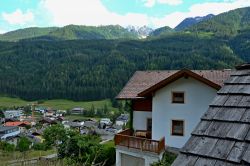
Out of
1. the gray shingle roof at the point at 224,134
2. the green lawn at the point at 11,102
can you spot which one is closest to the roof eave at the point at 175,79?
the gray shingle roof at the point at 224,134

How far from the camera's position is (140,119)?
2298 centimetres

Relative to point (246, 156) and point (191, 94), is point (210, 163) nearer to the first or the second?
point (246, 156)

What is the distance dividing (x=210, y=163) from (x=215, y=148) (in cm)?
14

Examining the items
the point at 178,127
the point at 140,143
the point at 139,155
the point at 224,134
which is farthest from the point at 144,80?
the point at 224,134

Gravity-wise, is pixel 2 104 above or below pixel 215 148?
below

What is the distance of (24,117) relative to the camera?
154m

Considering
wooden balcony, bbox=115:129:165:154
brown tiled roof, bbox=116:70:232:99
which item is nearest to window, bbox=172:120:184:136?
wooden balcony, bbox=115:129:165:154

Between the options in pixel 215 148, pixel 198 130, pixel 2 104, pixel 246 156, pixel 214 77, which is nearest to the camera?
pixel 246 156

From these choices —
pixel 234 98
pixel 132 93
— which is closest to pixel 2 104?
pixel 132 93

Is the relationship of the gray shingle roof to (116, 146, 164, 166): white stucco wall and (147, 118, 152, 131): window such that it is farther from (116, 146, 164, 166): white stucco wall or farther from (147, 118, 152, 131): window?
(147, 118, 152, 131): window

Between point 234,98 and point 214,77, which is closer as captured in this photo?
point 234,98

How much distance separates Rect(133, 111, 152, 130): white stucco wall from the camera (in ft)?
74.8

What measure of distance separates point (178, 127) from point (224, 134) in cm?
1817

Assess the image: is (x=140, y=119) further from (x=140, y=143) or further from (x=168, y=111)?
(x=140, y=143)
